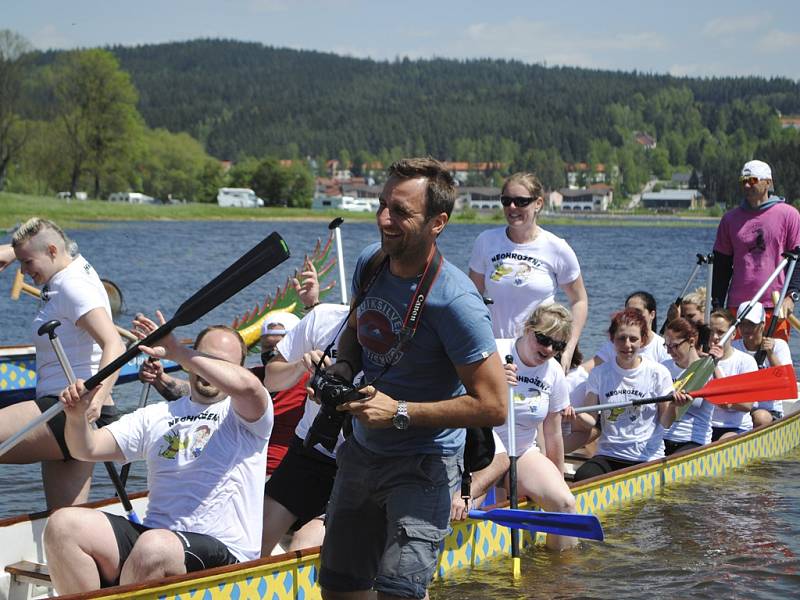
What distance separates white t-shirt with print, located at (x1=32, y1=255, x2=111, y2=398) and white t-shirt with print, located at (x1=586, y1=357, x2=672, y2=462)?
3424 mm

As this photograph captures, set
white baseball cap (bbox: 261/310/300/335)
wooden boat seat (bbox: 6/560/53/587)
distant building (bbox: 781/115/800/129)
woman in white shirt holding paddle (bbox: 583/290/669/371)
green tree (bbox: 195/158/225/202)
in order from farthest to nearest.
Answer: distant building (bbox: 781/115/800/129), green tree (bbox: 195/158/225/202), woman in white shirt holding paddle (bbox: 583/290/669/371), white baseball cap (bbox: 261/310/300/335), wooden boat seat (bbox: 6/560/53/587)

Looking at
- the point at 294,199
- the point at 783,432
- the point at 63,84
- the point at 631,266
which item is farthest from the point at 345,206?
the point at 783,432

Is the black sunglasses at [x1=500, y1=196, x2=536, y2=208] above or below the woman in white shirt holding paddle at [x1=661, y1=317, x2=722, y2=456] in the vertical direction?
above

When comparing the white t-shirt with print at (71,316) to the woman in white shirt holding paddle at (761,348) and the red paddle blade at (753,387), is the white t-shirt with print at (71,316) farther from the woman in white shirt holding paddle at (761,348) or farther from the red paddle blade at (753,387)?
the woman in white shirt holding paddle at (761,348)

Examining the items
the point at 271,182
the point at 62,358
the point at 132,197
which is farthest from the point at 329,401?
the point at 271,182

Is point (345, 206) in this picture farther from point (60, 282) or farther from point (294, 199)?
point (60, 282)

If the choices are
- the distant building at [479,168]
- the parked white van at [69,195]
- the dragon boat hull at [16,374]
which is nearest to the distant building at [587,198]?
the distant building at [479,168]

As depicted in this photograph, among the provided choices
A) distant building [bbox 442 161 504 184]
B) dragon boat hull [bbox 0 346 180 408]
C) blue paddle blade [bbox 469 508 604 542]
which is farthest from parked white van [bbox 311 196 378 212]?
blue paddle blade [bbox 469 508 604 542]

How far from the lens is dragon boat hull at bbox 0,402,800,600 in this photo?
192 inches

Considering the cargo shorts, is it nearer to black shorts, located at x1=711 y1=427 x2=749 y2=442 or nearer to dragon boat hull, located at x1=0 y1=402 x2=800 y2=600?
dragon boat hull, located at x1=0 y1=402 x2=800 y2=600

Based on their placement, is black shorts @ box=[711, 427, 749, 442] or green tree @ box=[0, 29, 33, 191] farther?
green tree @ box=[0, 29, 33, 191]

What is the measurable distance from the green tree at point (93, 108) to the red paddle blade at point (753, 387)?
213 ft

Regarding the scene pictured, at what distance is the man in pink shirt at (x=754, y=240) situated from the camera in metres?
9.61

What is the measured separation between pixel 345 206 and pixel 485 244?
121 metres
